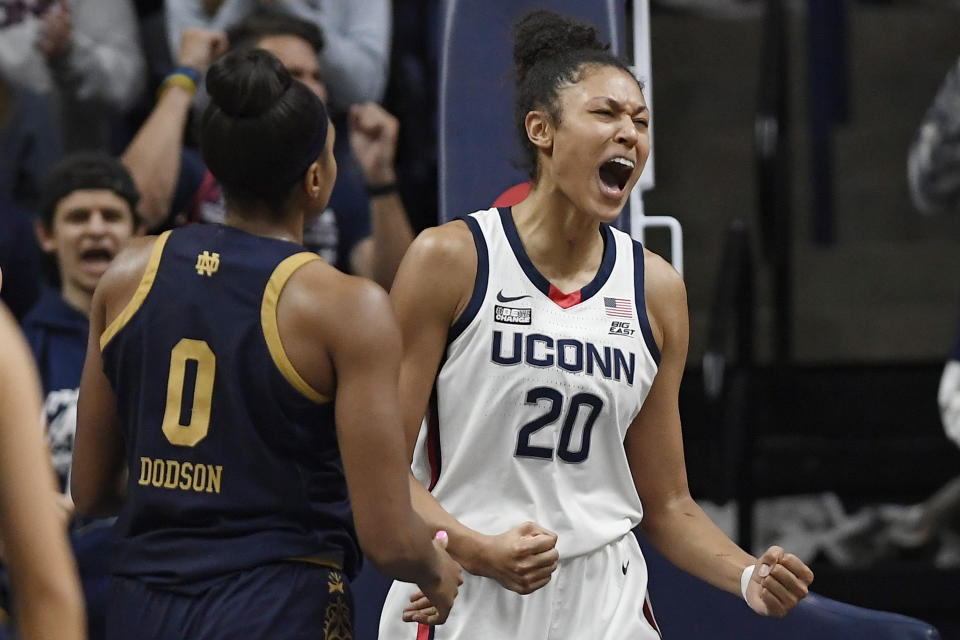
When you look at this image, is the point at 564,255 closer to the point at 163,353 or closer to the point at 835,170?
the point at 163,353

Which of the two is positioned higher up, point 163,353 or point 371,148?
point 371,148

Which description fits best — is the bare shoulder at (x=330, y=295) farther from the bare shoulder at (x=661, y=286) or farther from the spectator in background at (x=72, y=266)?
the spectator in background at (x=72, y=266)

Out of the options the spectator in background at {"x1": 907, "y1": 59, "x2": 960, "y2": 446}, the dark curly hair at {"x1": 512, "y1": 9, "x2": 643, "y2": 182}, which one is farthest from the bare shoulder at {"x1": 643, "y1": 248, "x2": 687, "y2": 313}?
the spectator in background at {"x1": 907, "y1": 59, "x2": 960, "y2": 446}

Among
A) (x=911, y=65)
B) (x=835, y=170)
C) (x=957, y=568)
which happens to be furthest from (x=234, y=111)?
(x=911, y=65)

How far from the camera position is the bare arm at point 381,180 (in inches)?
157

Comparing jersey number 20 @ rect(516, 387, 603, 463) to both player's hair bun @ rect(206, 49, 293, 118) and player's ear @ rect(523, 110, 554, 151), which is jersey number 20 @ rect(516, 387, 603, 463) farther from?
player's hair bun @ rect(206, 49, 293, 118)

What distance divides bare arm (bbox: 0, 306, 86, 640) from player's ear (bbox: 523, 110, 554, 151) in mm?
1360

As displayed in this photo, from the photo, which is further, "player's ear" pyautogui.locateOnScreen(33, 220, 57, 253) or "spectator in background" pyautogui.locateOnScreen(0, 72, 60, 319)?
"spectator in background" pyautogui.locateOnScreen(0, 72, 60, 319)

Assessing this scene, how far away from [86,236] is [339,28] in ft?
4.19

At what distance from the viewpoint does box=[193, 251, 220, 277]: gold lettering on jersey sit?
7.73ft

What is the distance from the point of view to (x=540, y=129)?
2.80m

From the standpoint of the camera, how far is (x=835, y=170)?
707 cm

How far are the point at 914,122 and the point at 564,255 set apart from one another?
4797mm

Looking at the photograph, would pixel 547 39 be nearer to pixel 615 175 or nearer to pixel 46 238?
pixel 615 175
